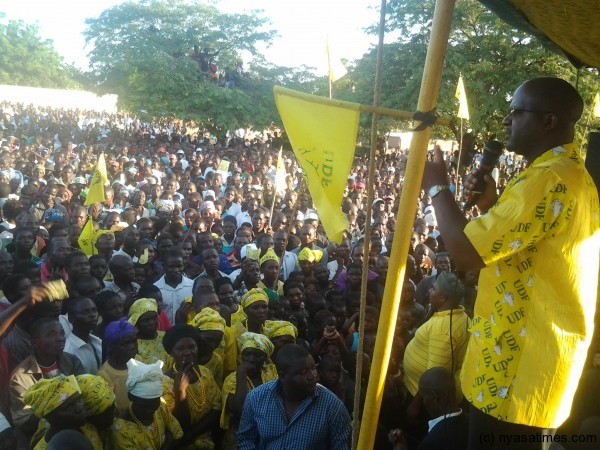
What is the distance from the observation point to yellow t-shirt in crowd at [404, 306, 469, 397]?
3262mm

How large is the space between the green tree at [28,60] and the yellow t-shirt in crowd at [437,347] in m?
48.7

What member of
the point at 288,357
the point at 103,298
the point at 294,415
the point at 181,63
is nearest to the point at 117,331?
the point at 103,298

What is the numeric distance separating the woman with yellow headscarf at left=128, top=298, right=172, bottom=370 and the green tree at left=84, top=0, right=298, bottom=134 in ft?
55.0

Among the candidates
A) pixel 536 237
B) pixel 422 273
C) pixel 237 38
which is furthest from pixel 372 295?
pixel 237 38

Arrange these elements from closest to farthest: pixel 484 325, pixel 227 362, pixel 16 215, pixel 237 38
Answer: pixel 484 325, pixel 227 362, pixel 16 215, pixel 237 38

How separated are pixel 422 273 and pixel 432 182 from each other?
483 cm

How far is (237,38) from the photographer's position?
76.4 ft

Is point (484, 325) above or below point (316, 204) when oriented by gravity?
below

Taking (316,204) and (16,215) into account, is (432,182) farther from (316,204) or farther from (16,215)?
(16,215)

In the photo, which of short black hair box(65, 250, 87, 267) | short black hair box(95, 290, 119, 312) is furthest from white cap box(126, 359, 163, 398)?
short black hair box(65, 250, 87, 267)

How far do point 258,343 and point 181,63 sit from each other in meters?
18.6

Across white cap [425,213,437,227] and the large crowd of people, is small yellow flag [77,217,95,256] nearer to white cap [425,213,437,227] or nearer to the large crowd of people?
the large crowd of people

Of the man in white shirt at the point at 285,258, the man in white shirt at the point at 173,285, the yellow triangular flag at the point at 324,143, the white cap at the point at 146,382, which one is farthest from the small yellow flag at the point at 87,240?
the yellow triangular flag at the point at 324,143

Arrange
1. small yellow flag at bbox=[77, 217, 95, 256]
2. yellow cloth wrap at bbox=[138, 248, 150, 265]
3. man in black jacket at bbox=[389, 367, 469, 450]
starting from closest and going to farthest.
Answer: man in black jacket at bbox=[389, 367, 469, 450] < yellow cloth wrap at bbox=[138, 248, 150, 265] < small yellow flag at bbox=[77, 217, 95, 256]
